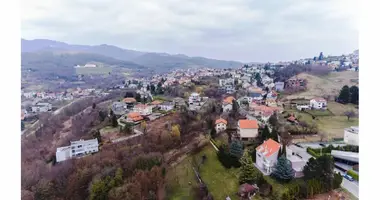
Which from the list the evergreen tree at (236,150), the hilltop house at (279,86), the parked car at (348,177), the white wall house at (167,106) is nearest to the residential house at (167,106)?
the white wall house at (167,106)

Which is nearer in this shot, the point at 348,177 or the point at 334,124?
the point at 348,177

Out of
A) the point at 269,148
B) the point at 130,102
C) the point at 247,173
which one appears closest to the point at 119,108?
the point at 130,102

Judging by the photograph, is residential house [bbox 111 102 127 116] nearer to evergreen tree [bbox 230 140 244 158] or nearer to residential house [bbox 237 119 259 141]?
residential house [bbox 237 119 259 141]

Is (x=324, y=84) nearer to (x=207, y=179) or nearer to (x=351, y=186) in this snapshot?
(x=351, y=186)

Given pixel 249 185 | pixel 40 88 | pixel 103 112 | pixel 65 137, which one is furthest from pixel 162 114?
pixel 40 88

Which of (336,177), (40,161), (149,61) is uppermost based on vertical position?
(149,61)

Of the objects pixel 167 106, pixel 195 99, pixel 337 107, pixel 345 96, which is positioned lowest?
pixel 167 106

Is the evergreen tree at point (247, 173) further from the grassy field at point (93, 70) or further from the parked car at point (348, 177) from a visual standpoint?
the grassy field at point (93, 70)
